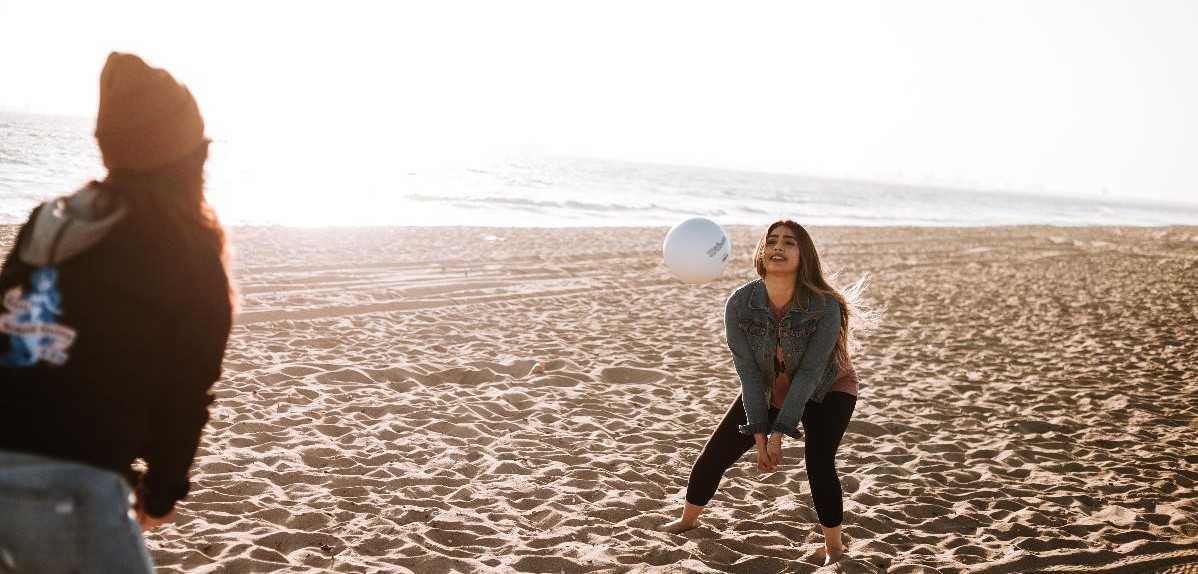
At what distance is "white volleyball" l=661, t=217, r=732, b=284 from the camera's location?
6262 millimetres

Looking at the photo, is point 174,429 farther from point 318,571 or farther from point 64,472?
point 318,571

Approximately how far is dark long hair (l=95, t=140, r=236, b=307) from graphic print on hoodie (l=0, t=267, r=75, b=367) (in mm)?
225

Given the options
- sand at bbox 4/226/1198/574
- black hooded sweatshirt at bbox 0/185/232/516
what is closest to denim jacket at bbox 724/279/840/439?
sand at bbox 4/226/1198/574

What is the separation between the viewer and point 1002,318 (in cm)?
1107

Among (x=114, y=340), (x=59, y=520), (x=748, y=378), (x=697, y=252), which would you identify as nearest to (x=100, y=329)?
(x=114, y=340)

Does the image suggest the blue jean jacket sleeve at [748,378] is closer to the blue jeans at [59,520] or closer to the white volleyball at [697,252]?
the white volleyball at [697,252]

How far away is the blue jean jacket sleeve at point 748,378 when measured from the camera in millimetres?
3895

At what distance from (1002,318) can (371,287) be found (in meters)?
8.88

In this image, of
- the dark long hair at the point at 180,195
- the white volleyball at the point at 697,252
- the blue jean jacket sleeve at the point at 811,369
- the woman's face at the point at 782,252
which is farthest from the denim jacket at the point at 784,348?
the dark long hair at the point at 180,195

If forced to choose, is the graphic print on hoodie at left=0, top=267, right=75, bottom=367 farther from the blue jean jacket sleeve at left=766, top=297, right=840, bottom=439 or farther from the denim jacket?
the blue jean jacket sleeve at left=766, top=297, right=840, bottom=439

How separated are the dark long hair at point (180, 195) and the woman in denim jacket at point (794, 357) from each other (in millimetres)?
2415

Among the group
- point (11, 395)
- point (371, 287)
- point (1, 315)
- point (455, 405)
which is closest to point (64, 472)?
point (11, 395)

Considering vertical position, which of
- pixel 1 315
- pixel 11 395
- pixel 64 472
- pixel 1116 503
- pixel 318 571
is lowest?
pixel 318 571

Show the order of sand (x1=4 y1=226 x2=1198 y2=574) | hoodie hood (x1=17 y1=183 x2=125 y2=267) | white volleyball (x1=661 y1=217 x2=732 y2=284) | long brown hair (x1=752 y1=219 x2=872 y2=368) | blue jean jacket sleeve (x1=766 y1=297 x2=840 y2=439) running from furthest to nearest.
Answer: white volleyball (x1=661 y1=217 x2=732 y2=284) → sand (x1=4 y1=226 x2=1198 y2=574) → long brown hair (x1=752 y1=219 x2=872 y2=368) → blue jean jacket sleeve (x1=766 y1=297 x2=840 y2=439) → hoodie hood (x1=17 y1=183 x2=125 y2=267)
